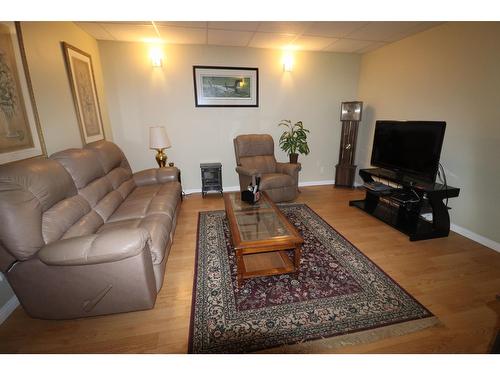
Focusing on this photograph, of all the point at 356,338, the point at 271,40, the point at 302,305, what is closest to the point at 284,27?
the point at 271,40

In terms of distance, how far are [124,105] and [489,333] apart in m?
4.47

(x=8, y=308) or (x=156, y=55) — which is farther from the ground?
(x=156, y=55)

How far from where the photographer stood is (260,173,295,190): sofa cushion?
3113mm

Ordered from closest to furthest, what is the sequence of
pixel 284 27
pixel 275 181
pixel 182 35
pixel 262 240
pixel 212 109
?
pixel 262 240 < pixel 284 27 < pixel 182 35 < pixel 275 181 < pixel 212 109

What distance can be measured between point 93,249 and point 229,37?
3.08 m

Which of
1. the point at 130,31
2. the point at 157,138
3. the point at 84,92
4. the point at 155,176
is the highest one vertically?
the point at 130,31

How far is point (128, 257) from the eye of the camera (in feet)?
4.23

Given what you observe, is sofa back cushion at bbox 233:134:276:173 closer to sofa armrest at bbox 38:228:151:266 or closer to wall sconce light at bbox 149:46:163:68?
wall sconce light at bbox 149:46:163:68

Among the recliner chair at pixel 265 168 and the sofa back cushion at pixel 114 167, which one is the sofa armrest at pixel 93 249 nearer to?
the sofa back cushion at pixel 114 167

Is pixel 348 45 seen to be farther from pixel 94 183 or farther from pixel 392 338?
pixel 94 183

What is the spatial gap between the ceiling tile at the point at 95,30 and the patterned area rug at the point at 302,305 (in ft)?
9.36

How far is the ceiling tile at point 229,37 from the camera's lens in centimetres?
285

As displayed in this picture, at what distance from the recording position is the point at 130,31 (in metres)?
2.75
